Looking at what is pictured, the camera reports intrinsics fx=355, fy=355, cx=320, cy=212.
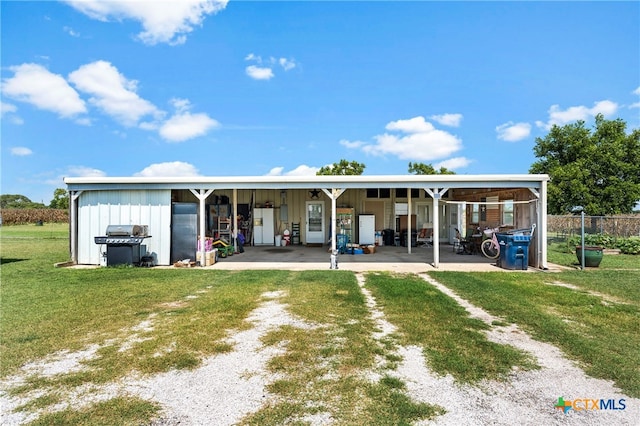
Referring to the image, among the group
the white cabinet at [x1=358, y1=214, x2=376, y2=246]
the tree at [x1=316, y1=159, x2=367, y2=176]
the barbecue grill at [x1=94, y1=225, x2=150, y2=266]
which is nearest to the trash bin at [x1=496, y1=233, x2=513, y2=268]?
the white cabinet at [x1=358, y1=214, x2=376, y2=246]

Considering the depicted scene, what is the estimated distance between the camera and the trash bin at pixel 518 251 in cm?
941

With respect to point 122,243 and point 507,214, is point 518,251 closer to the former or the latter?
point 507,214

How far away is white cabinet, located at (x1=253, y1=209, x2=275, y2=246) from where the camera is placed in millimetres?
15875

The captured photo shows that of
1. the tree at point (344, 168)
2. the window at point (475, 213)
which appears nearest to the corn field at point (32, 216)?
the tree at point (344, 168)

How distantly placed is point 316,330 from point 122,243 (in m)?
7.45

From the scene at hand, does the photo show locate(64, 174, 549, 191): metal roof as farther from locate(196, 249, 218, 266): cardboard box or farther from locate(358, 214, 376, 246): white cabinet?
locate(358, 214, 376, 246): white cabinet

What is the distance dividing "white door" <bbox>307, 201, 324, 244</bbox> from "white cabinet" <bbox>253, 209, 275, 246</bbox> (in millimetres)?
1653

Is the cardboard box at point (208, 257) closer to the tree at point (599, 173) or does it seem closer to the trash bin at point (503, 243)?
the trash bin at point (503, 243)

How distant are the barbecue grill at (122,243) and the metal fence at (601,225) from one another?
14.4 m

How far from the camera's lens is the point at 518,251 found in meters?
9.44

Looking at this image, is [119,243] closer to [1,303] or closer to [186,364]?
[1,303]

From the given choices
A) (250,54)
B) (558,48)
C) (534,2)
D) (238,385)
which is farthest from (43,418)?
(250,54)

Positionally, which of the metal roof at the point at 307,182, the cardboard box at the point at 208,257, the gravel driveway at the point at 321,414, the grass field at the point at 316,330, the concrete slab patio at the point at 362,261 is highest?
the metal roof at the point at 307,182

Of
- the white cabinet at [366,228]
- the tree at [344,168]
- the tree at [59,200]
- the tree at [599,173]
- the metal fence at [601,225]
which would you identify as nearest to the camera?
the white cabinet at [366,228]
